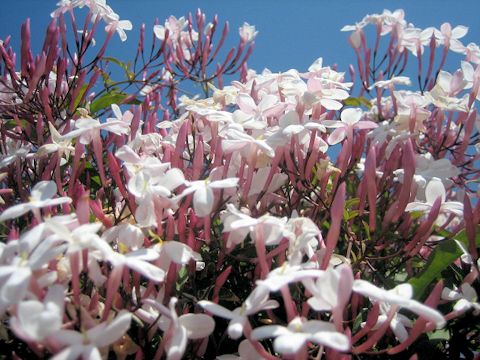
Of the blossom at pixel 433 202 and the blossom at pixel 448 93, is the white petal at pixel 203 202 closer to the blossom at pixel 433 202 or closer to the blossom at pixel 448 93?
the blossom at pixel 433 202

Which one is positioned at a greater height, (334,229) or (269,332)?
(334,229)

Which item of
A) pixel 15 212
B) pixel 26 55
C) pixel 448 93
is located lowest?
pixel 15 212

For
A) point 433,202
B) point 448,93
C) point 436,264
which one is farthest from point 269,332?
point 448,93

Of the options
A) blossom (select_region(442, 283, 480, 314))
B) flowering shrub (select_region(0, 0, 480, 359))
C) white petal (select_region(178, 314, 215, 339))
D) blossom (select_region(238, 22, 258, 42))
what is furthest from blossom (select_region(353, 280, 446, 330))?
blossom (select_region(238, 22, 258, 42))

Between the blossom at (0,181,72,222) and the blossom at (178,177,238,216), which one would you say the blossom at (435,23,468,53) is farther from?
the blossom at (0,181,72,222)

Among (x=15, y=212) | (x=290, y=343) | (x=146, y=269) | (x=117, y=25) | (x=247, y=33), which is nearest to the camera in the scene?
(x=290, y=343)

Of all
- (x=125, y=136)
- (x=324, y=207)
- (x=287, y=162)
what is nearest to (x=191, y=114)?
(x=125, y=136)

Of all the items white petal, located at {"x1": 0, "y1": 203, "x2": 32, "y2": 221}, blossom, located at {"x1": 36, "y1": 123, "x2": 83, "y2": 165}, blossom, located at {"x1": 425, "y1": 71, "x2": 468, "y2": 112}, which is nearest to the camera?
white petal, located at {"x1": 0, "y1": 203, "x2": 32, "y2": 221}

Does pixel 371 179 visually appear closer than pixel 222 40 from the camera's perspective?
Yes

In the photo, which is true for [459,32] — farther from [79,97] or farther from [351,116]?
[79,97]
